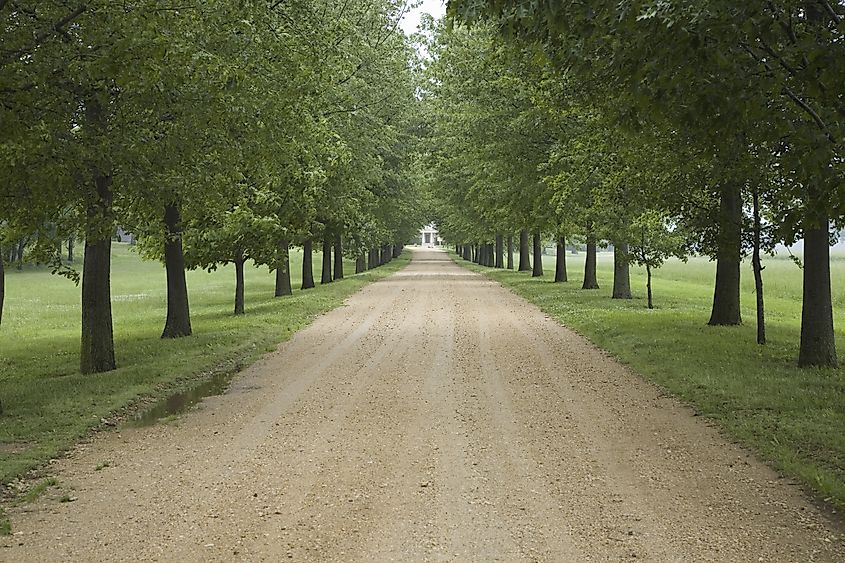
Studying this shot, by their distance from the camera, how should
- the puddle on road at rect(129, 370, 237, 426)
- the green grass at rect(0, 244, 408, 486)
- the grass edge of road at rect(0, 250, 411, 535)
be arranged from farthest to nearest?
1. the puddle on road at rect(129, 370, 237, 426)
2. the green grass at rect(0, 244, 408, 486)
3. the grass edge of road at rect(0, 250, 411, 535)

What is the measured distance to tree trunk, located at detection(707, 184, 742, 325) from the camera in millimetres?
15234

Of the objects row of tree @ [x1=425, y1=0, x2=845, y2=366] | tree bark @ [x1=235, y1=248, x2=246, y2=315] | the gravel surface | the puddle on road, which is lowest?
the puddle on road

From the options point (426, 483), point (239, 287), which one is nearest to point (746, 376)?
point (426, 483)

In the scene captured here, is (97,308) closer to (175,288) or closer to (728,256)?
(175,288)

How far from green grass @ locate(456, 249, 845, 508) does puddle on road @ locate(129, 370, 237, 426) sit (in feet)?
19.4

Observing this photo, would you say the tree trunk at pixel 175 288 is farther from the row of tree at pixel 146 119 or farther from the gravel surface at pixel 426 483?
the gravel surface at pixel 426 483

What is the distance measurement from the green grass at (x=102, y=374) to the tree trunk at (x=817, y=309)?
854 centimetres

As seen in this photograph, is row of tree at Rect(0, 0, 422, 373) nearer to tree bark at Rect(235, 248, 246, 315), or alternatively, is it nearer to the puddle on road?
the puddle on road

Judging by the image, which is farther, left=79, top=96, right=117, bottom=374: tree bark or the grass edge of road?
left=79, top=96, right=117, bottom=374: tree bark

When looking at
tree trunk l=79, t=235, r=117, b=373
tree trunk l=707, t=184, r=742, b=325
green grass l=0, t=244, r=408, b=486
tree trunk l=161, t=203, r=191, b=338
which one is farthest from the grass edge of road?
tree trunk l=707, t=184, r=742, b=325

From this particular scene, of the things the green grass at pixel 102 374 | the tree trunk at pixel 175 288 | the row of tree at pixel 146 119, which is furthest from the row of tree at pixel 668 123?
the tree trunk at pixel 175 288

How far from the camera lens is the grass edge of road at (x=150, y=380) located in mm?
7629

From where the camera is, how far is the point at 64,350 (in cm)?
1798

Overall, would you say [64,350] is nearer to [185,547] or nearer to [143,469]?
[143,469]
